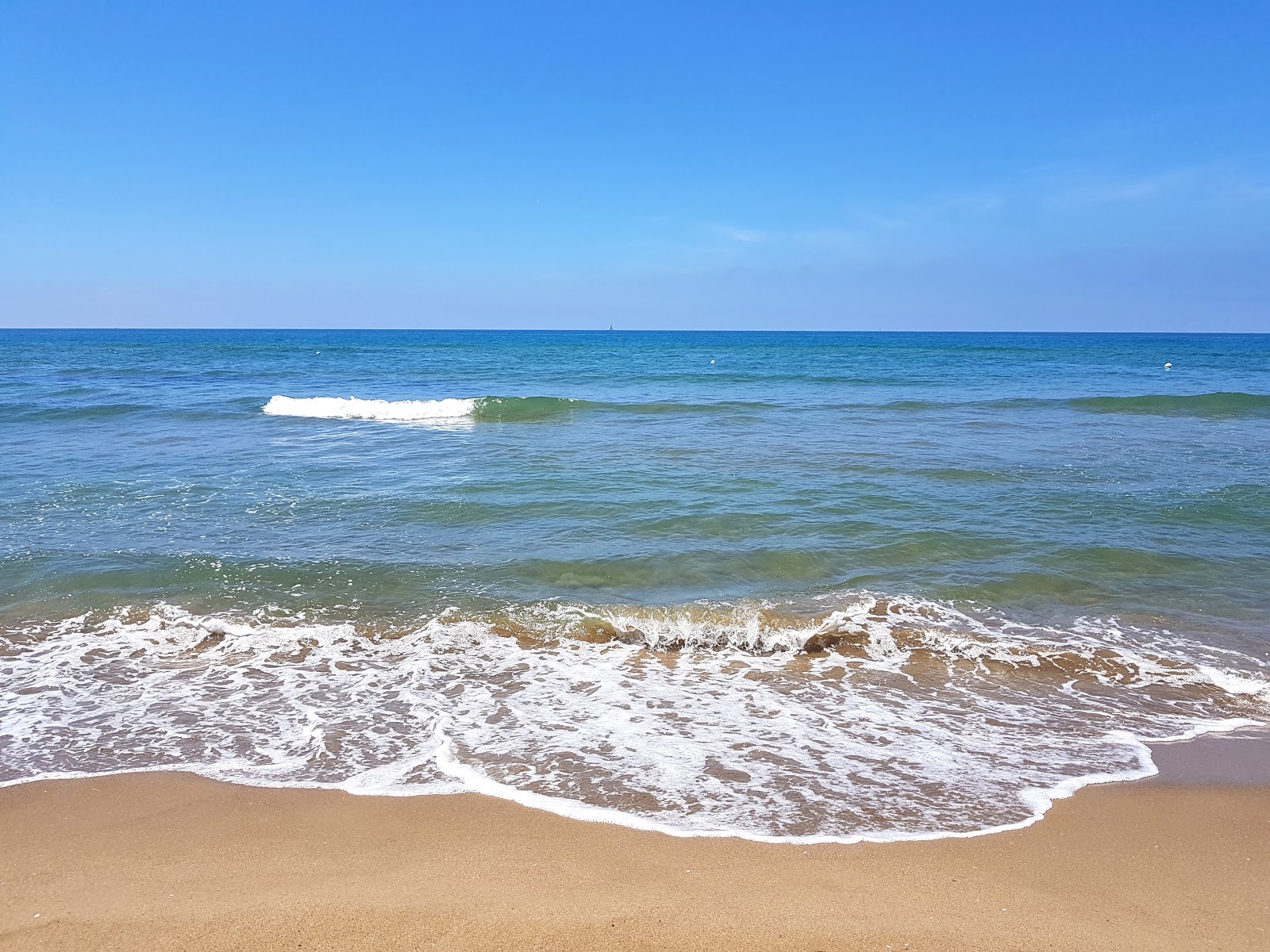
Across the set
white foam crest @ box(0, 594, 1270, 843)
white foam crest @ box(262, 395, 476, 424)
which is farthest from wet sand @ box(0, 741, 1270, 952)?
white foam crest @ box(262, 395, 476, 424)

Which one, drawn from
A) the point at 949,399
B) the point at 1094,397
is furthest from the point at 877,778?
the point at 1094,397

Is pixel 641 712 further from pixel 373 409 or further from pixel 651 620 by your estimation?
pixel 373 409

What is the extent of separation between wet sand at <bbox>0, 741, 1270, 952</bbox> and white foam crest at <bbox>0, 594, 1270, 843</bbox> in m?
0.22

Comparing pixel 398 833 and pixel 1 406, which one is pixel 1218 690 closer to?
pixel 398 833

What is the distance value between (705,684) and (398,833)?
2.66 m

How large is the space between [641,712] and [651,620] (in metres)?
1.77

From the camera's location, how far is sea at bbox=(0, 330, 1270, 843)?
15.3ft

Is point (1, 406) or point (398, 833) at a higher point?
point (1, 406)

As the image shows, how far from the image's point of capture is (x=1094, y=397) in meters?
26.2

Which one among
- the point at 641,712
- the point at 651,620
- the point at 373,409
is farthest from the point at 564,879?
the point at 373,409

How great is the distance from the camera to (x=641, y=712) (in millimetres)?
5453

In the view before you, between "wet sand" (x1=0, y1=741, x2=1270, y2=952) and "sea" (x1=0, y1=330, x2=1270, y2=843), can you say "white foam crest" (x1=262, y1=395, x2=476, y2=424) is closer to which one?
"sea" (x1=0, y1=330, x2=1270, y2=843)

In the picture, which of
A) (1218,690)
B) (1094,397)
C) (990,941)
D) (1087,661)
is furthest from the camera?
(1094,397)

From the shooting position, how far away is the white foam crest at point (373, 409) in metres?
23.3
